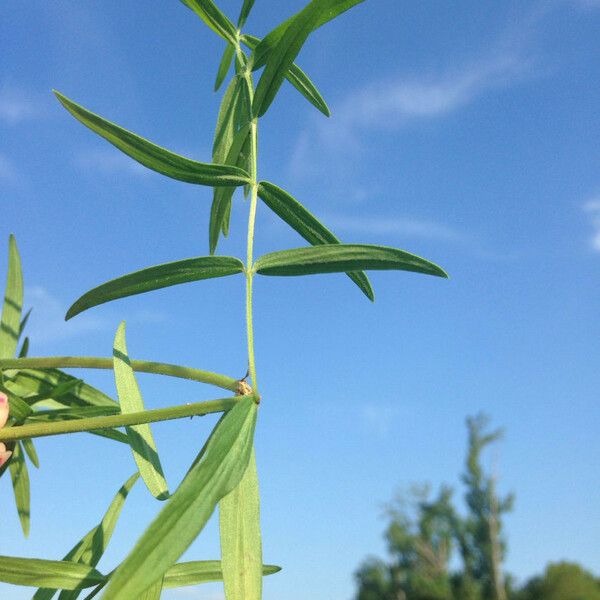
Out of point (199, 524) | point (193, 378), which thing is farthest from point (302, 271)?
point (199, 524)

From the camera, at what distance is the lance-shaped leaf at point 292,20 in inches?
20.7

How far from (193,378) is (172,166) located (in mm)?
145

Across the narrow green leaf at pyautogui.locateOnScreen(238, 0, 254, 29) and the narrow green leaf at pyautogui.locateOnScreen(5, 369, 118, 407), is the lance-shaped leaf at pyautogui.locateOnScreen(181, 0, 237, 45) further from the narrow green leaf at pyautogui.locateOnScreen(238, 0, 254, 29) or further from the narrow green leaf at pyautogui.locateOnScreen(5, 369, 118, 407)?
the narrow green leaf at pyautogui.locateOnScreen(5, 369, 118, 407)

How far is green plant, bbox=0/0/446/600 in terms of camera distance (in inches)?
14.9

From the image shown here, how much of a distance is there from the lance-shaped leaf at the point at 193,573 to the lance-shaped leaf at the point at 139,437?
0.07 meters

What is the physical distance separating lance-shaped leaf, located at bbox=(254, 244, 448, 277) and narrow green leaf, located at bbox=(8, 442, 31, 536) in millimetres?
355

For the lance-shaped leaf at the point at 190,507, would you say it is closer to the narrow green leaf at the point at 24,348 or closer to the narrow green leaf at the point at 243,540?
the narrow green leaf at the point at 243,540

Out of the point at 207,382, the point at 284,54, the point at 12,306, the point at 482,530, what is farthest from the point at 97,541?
the point at 482,530

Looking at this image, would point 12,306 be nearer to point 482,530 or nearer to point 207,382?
point 207,382

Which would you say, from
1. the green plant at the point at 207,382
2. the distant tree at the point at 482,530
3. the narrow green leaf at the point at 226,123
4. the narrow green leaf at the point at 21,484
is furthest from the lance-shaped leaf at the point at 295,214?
the distant tree at the point at 482,530

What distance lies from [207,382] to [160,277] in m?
0.08

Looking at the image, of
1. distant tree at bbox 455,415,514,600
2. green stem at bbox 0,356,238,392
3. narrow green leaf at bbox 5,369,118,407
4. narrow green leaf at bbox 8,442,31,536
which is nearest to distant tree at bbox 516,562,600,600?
distant tree at bbox 455,415,514,600

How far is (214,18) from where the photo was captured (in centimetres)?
65

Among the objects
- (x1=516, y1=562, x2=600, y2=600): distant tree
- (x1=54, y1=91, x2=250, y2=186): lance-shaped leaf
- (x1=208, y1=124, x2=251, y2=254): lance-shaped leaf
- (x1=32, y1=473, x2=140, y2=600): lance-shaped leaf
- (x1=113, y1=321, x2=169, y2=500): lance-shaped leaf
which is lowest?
(x1=32, y1=473, x2=140, y2=600): lance-shaped leaf
